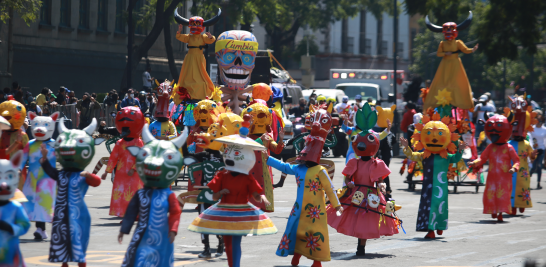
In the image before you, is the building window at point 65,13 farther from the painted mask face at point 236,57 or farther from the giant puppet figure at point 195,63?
the painted mask face at point 236,57

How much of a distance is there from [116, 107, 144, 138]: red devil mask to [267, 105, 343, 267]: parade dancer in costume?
8.83 ft

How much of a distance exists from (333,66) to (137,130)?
2170 inches

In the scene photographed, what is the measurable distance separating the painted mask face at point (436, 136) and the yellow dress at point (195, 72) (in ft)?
16.6

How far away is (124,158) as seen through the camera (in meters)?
10.5

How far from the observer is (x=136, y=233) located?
21.0ft

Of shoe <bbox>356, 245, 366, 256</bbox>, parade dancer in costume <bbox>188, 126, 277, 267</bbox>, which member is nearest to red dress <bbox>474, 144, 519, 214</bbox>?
shoe <bbox>356, 245, 366, 256</bbox>

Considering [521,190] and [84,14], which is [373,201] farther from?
[84,14]

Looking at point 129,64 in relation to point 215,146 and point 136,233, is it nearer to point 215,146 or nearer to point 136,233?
point 215,146

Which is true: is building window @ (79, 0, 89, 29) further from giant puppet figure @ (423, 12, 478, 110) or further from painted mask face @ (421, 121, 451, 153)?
painted mask face @ (421, 121, 451, 153)

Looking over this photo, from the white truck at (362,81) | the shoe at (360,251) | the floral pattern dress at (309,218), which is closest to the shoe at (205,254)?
the floral pattern dress at (309,218)

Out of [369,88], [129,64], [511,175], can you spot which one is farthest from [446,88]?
[369,88]

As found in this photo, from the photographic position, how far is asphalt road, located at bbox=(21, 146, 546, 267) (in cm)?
859

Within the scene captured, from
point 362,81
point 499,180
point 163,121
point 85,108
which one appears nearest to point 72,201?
point 163,121

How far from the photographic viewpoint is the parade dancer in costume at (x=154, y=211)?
6.35 metres
